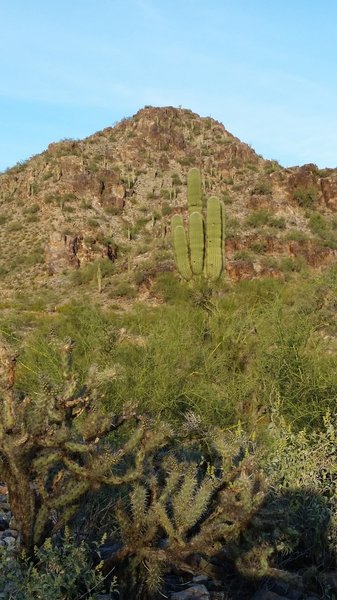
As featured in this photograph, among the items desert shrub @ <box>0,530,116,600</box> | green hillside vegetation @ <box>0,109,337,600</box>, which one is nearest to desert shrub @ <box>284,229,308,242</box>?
green hillside vegetation @ <box>0,109,337,600</box>

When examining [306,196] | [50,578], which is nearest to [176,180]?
[306,196]

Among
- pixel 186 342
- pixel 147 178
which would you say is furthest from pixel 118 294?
pixel 186 342

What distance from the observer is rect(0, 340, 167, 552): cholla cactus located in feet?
12.3

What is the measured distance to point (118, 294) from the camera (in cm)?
3136

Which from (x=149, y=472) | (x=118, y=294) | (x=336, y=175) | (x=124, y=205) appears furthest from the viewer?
(x=124, y=205)

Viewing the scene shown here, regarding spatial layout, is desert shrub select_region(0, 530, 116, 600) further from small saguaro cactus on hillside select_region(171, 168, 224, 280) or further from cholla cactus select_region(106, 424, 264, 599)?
small saguaro cactus on hillside select_region(171, 168, 224, 280)

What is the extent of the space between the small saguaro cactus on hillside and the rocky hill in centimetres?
985

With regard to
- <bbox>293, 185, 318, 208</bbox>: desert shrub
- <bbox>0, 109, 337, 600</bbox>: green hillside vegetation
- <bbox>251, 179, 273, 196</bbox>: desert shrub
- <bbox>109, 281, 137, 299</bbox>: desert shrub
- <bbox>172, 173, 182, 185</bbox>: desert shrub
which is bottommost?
<bbox>109, 281, 137, 299</bbox>: desert shrub

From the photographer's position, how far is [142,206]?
4409 centimetres

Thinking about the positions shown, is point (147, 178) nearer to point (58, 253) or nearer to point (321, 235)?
point (58, 253)

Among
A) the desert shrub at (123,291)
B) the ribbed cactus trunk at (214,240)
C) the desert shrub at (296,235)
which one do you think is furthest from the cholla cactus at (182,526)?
the desert shrub at (296,235)

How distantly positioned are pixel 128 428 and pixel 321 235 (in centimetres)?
3175

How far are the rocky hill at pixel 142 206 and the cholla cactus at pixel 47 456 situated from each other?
26790 mm

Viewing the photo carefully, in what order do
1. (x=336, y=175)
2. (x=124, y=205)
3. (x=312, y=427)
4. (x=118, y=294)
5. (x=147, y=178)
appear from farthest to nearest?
(x=147, y=178) < (x=124, y=205) < (x=336, y=175) < (x=118, y=294) < (x=312, y=427)
